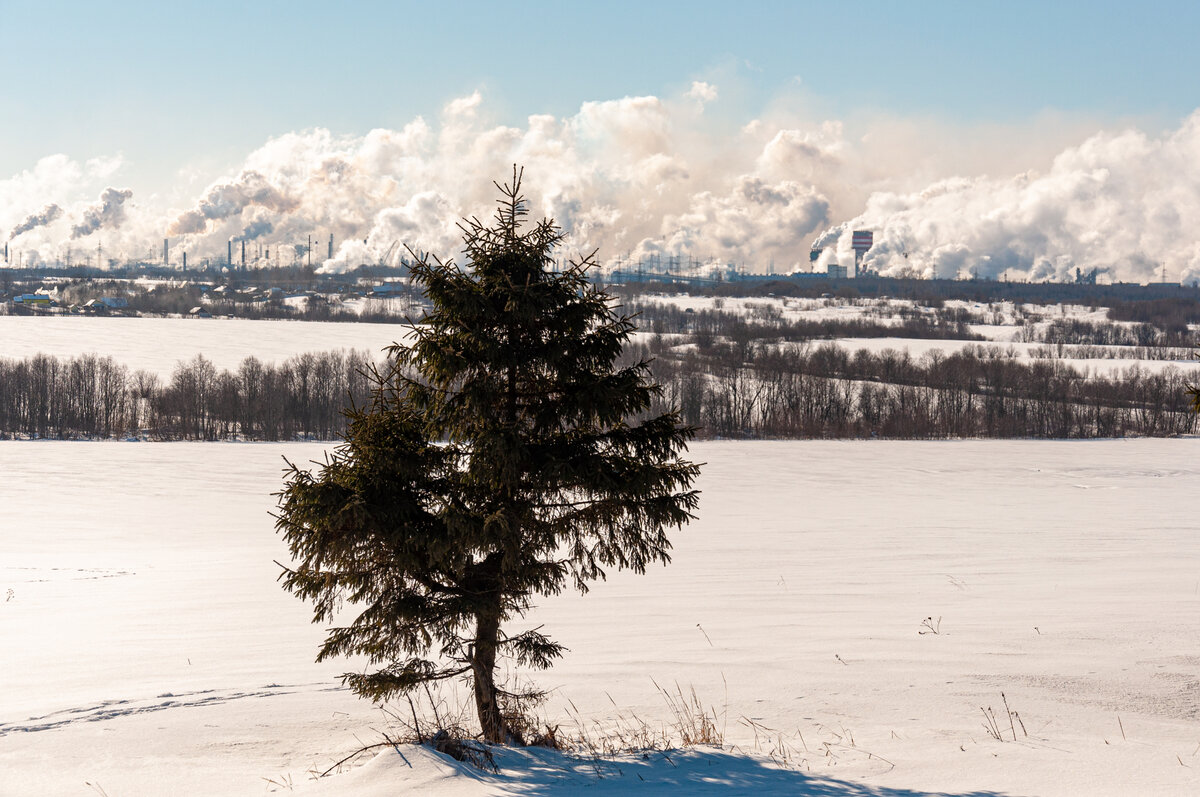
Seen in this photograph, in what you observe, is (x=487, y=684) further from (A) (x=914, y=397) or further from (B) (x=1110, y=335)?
(B) (x=1110, y=335)

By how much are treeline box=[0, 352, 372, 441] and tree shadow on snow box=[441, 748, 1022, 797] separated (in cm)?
8218

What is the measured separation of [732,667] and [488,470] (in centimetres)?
640

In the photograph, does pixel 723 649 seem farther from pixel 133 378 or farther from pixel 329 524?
pixel 133 378

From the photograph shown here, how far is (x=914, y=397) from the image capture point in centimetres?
10825

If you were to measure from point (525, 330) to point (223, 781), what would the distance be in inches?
217

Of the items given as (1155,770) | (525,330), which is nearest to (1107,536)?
(1155,770)

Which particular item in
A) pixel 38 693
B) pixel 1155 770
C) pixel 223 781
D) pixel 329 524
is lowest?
pixel 38 693

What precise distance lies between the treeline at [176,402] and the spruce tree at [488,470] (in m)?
81.0

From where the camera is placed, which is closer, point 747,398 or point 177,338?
point 747,398

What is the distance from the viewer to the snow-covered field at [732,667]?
26.7 ft

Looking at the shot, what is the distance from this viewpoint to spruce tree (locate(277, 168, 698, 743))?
28.3 feet

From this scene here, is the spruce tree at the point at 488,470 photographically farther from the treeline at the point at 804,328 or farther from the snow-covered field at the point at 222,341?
the treeline at the point at 804,328

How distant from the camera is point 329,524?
26.8ft

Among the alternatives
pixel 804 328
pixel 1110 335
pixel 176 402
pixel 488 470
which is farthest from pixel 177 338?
pixel 1110 335
